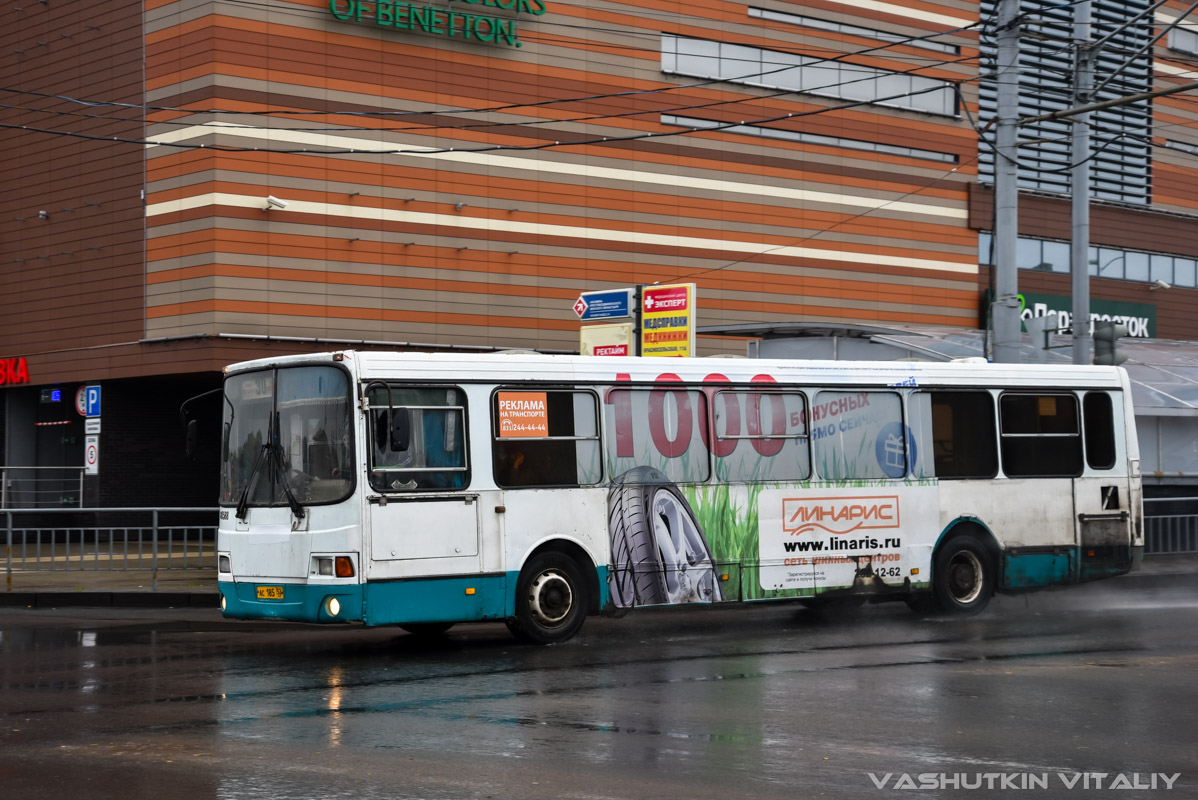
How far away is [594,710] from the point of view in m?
9.49

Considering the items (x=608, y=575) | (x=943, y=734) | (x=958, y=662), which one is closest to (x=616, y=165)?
(x=608, y=575)

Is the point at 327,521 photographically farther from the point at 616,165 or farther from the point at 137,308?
the point at 616,165

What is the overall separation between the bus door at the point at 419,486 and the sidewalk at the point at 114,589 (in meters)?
6.11

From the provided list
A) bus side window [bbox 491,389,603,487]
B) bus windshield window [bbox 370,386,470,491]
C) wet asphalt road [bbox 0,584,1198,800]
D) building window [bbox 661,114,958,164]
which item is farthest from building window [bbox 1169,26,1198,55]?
bus windshield window [bbox 370,386,470,491]

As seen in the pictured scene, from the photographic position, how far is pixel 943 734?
28.4 feet

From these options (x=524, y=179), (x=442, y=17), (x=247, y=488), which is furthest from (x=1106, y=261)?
(x=247, y=488)

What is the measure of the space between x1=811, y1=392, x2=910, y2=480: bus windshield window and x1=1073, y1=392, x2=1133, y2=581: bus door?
2645mm

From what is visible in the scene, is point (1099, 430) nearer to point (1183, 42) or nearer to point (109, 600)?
point (109, 600)

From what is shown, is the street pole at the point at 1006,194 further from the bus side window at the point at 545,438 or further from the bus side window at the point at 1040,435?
the bus side window at the point at 545,438

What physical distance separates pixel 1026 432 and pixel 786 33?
67.9 ft

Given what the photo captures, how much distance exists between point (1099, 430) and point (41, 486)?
24.5 meters

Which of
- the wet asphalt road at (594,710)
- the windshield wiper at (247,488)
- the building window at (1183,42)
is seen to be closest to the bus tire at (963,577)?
the wet asphalt road at (594,710)

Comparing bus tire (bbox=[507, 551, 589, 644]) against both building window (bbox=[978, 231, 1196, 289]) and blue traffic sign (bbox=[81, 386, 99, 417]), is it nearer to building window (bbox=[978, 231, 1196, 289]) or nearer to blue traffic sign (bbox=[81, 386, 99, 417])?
blue traffic sign (bbox=[81, 386, 99, 417])

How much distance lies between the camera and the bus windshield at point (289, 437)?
12.5 m
